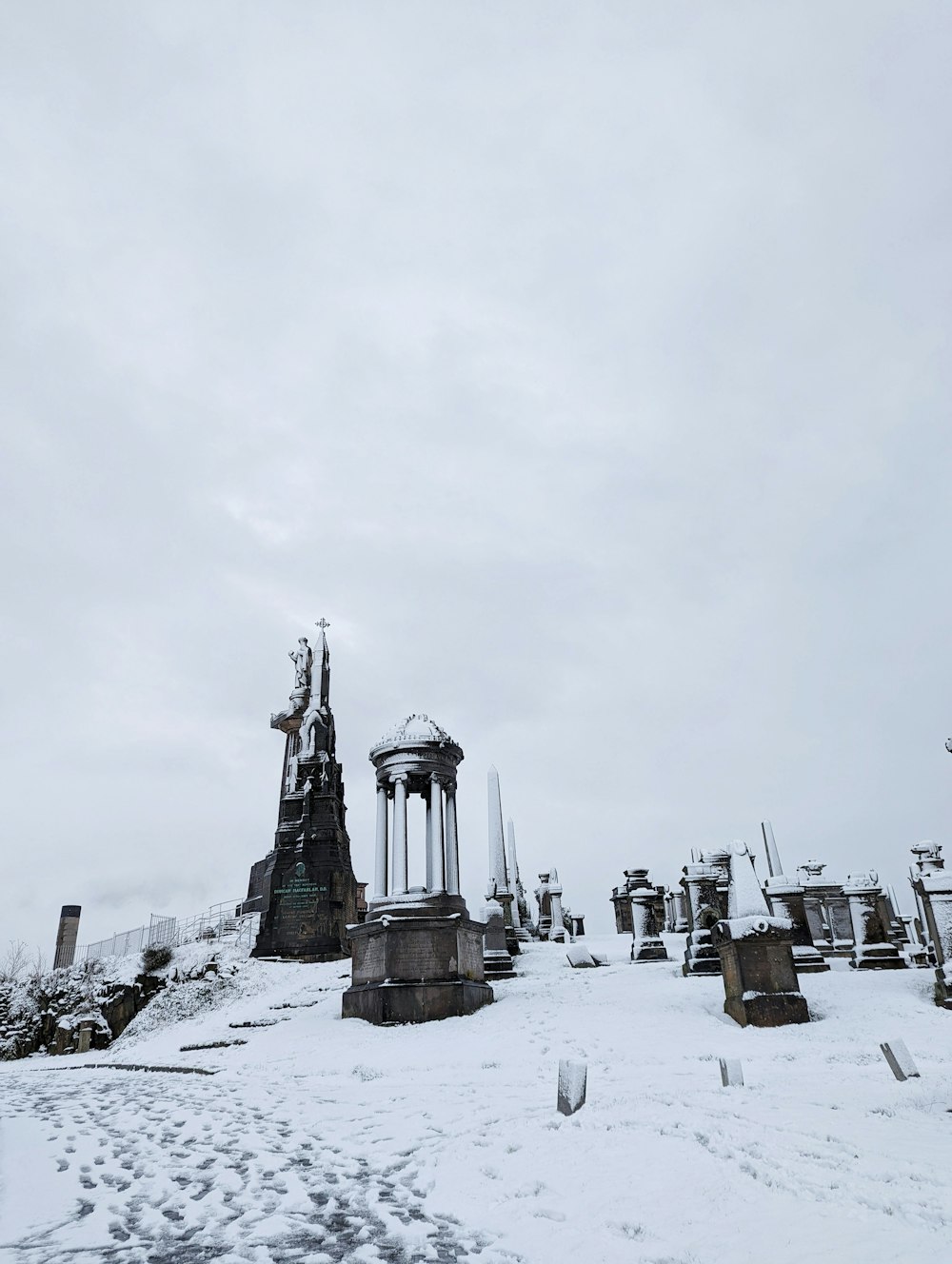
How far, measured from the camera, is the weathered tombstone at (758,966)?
41.4 feet

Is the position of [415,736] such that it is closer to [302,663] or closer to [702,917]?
[702,917]

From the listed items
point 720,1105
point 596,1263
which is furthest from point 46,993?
point 596,1263

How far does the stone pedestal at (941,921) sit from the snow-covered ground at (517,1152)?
0.44 metres

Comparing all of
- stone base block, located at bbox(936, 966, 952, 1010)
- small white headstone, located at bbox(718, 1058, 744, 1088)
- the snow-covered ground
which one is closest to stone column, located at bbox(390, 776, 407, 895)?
the snow-covered ground

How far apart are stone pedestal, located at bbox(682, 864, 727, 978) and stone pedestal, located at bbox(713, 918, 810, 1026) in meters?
3.89

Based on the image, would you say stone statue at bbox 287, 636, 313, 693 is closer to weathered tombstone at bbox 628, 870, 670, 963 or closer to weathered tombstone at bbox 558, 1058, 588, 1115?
weathered tombstone at bbox 628, 870, 670, 963

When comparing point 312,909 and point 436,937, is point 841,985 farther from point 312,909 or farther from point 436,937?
point 312,909

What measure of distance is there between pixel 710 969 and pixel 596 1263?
48.1 feet

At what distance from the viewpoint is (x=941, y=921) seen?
13.6 meters

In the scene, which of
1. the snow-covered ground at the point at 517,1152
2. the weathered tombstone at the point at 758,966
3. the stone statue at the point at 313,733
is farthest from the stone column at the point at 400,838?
the stone statue at the point at 313,733

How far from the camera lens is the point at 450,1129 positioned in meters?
7.28

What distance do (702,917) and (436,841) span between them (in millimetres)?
7233

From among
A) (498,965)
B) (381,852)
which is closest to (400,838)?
(381,852)

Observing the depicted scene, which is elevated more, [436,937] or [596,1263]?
[436,937]
